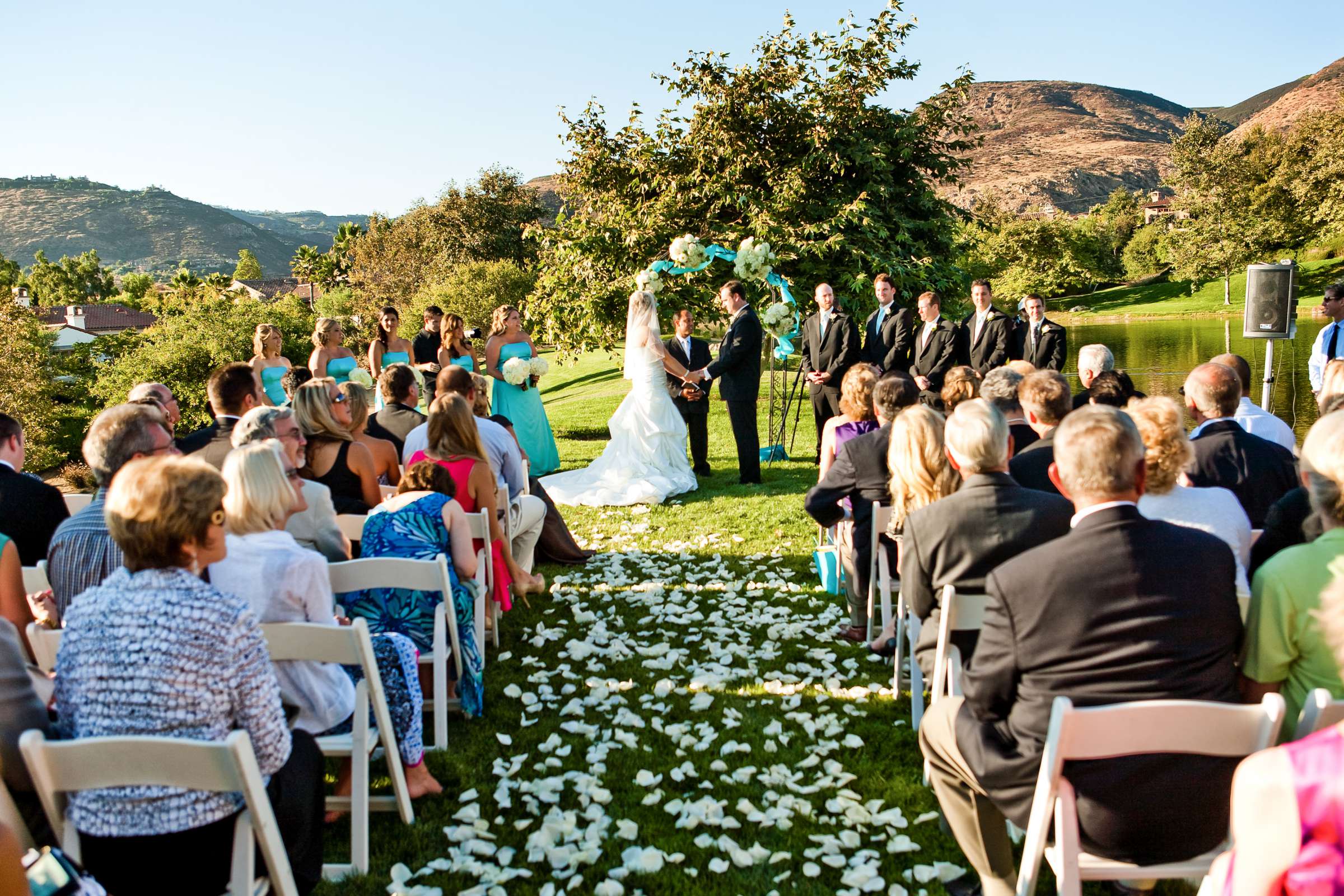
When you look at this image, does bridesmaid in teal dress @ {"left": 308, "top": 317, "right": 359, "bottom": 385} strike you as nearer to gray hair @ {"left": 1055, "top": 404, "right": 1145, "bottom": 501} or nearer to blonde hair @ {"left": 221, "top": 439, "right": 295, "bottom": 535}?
blonde hair @ {"left": 221, "top": 439, "right": 295, "bottom": 535}

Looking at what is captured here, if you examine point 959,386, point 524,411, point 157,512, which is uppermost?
point 959,386

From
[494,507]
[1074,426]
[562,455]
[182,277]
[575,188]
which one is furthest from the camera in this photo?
[182,277]

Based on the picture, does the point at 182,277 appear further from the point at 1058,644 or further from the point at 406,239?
the point at 1058,644

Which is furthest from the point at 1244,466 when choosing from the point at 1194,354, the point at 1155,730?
the point at 1194,354

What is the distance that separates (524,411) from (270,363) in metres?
2.68

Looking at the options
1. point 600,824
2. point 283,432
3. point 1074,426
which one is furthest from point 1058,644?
point 283,432

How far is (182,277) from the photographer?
4092 inches

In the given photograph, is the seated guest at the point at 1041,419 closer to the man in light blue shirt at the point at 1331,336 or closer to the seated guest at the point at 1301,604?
the seated guest at the point at 1301,604

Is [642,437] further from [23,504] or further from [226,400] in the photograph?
[23,504]

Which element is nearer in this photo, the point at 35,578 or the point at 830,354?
the point at 35,578

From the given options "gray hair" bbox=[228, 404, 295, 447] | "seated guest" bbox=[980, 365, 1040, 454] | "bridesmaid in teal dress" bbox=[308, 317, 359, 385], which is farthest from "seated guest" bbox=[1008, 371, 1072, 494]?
"bridesmaid in teal dress" bbox=[308, 317, 359, 385]

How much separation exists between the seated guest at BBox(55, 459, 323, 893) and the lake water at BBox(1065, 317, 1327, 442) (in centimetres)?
1770

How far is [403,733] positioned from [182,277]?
117 m

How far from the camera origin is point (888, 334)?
34.0 feet
